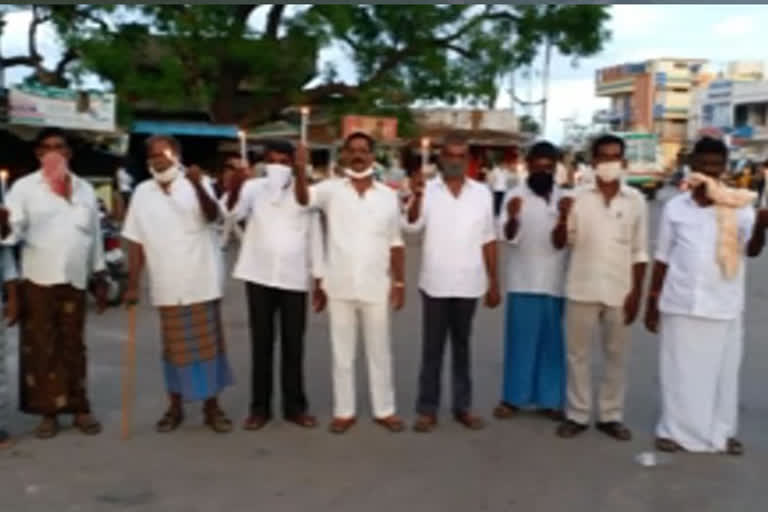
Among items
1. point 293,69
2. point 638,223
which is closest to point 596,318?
point 638,223

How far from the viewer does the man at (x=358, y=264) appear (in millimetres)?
5270

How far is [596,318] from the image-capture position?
17.6ft

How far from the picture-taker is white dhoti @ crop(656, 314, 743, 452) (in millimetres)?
4984

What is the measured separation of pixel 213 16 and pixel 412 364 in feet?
45.9

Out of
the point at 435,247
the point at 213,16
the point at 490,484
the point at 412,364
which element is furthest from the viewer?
the point at 213,16

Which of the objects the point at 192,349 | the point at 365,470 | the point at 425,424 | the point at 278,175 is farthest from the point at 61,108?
the point at 365,470

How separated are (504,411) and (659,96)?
8164cm

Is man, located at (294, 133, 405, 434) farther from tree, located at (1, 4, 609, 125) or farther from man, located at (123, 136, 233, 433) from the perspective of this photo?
tree, located at (1, 4, 609, 125)

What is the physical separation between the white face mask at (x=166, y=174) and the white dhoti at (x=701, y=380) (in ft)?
9.36

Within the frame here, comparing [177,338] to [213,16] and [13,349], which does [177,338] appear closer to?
[13,349]

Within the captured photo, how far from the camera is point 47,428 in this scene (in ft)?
17.1

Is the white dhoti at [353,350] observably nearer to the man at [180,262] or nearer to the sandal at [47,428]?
the man at [180,262]

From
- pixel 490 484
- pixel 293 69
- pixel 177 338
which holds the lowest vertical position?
pixel 490 484

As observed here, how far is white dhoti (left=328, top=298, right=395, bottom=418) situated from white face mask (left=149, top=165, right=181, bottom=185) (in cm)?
114
